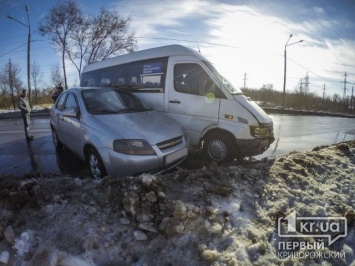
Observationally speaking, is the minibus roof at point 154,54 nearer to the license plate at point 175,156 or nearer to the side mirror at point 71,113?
the license plate at point 175,156

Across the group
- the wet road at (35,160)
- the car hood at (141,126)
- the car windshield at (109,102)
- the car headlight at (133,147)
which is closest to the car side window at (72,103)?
the car windshield at (109,102)

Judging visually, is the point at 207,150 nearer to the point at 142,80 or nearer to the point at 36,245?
the point at 142,80

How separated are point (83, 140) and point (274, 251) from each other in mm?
3361

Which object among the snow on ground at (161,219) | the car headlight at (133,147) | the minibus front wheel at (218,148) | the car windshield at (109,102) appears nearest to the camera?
the snow on ground at (161,219)

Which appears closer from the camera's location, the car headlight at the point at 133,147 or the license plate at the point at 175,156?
the car headlight at the point at 133,147

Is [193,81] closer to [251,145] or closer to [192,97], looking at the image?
[192,97]

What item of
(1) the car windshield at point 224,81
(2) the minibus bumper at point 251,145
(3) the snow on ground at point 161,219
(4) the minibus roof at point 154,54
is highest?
(4) the minibus roof at point 154,54

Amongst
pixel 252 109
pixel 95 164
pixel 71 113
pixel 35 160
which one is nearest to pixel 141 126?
pixel 95 164

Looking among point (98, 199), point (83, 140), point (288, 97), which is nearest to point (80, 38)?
point (83, 140)

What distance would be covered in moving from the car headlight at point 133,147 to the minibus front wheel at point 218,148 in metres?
1.82

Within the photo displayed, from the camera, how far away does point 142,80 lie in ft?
21.4

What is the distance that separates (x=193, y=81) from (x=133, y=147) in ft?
7.80

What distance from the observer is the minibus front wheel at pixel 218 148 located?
16.3 ft

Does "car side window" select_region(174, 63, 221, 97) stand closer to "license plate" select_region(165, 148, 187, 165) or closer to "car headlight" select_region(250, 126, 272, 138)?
"car headlight" select_region(250, 126, 272, 138)
